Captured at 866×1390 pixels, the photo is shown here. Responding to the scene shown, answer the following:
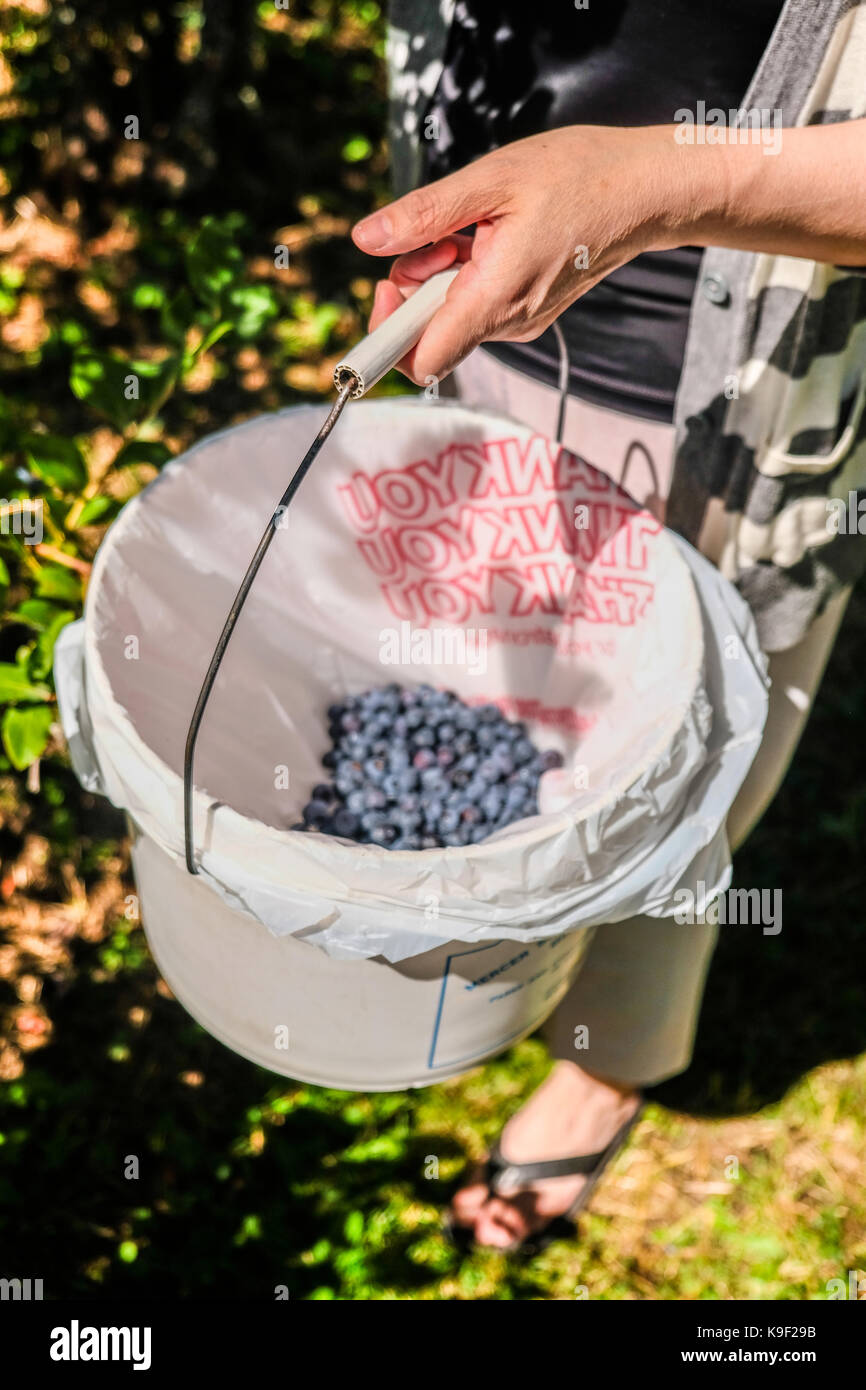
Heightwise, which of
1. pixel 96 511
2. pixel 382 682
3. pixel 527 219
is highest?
pixel 527 219

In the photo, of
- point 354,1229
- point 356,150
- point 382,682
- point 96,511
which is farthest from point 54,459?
point 356,150

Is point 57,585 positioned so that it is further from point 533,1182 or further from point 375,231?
point 533,1182

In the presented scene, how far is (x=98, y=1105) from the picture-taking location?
1.68 meters

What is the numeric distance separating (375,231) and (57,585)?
590mm


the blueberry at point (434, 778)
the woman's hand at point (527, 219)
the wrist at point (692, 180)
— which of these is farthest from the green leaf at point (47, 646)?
the wrist at point (692, 180)

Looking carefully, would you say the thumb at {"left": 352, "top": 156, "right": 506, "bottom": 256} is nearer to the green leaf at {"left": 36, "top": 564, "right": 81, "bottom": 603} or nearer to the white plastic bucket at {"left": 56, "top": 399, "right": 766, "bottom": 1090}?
the white plastic bucket at {"left": 56, "top": 399, "right": 766, "bottom": 1090}

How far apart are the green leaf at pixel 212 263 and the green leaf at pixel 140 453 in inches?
7.4

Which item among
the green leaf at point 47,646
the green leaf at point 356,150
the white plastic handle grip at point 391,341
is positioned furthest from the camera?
the green leaf at point 356,150

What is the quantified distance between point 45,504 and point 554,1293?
1222mm

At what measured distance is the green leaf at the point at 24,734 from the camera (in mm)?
1251

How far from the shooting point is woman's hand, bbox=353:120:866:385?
851 mm

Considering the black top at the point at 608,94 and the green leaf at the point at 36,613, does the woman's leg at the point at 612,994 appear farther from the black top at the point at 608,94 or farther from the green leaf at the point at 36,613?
the green leaf at the point at 36,613

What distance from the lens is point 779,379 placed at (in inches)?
44.8

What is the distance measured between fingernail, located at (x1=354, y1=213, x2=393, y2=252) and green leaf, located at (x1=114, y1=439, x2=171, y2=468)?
1.76ft
